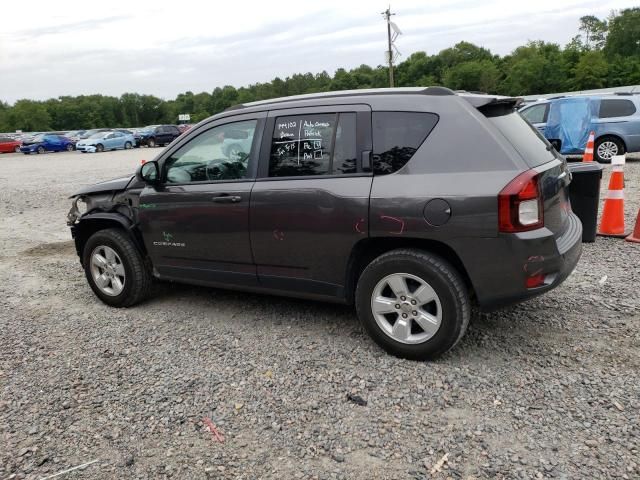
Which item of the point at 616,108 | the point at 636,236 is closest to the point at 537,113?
the point at 616,108

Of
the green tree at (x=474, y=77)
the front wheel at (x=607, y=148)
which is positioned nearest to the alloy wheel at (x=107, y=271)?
the front wheel at (x=607, y=148)

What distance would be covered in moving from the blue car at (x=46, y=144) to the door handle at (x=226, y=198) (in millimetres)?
40224

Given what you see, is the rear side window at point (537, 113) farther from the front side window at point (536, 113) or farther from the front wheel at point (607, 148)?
the front wheel at point (607, 148)

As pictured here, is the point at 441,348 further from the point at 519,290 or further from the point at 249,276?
the point at 249,276

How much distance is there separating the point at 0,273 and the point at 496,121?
5970 mm

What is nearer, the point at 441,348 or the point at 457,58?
the point at 441,348

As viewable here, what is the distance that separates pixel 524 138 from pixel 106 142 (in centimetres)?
3851

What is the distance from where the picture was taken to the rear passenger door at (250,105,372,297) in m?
3.73

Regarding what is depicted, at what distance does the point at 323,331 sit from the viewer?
429cm

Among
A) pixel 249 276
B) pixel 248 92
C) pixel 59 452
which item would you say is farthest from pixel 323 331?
pixel 248 92

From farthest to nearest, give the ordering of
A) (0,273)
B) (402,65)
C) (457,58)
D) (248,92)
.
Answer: (248,92)
(402,65)
(457,58)
(0,273)

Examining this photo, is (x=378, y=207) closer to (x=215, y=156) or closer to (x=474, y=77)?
(x=215, y=156)

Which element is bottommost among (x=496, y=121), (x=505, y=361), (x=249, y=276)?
(x=505, y=361)

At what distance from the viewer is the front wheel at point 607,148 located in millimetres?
13391
